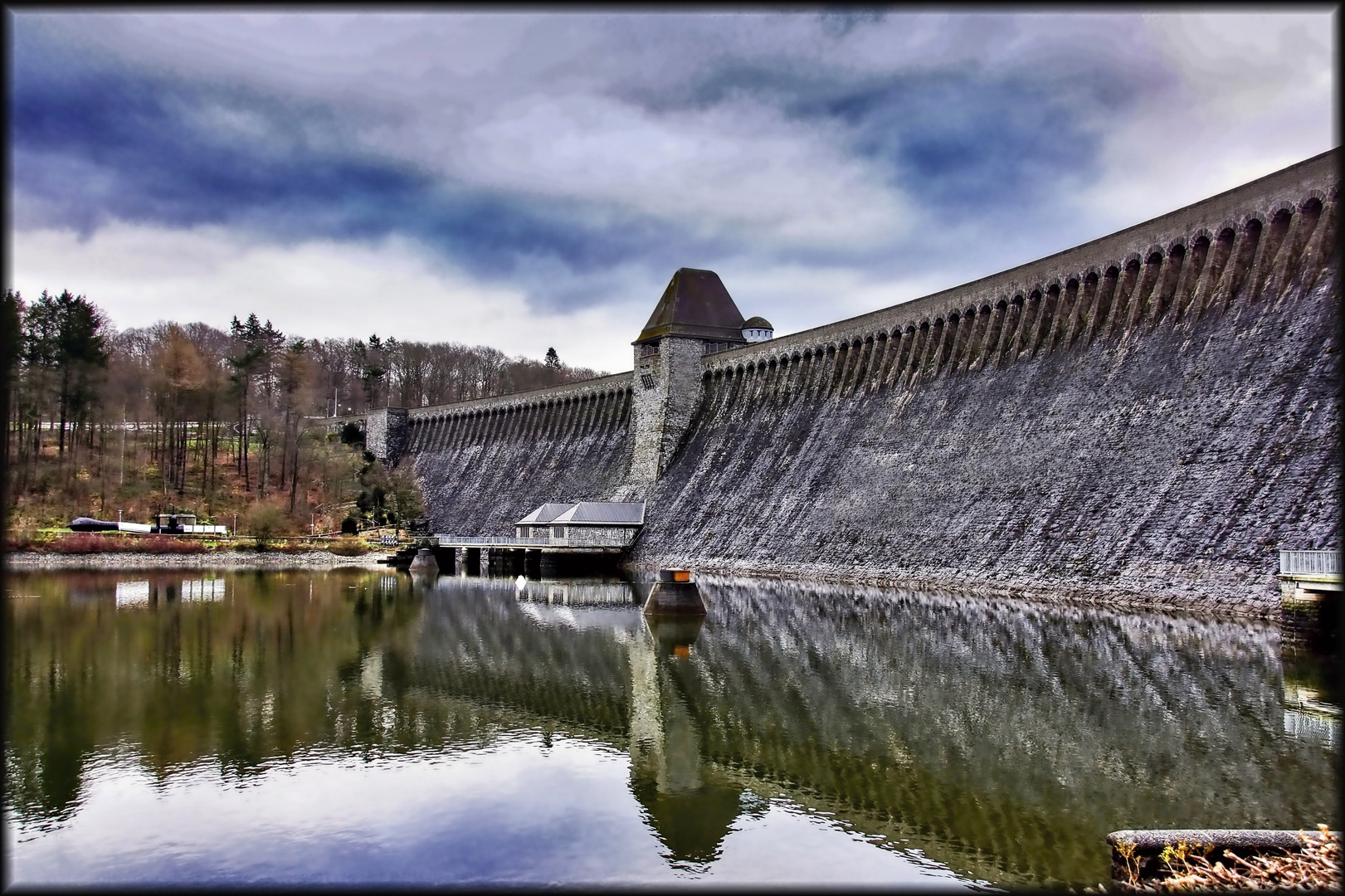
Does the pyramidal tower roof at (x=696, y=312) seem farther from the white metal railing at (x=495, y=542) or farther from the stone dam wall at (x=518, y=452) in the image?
the white metal railing at (x=495, y=542)

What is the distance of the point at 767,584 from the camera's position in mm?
38281

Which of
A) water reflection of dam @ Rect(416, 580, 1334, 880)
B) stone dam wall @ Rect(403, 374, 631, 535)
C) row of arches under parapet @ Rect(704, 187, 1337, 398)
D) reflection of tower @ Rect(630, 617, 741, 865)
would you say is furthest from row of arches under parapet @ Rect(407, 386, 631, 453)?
reflection of tower @ Rect(630, 617, 741, 865)

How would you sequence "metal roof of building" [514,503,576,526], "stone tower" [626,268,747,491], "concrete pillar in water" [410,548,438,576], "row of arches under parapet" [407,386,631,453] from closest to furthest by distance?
"concrete pillar in water" [410,548,438,576]
"metal roof of building" [514,503,576,526]
"stone tower" [626,268,747,491]
"row of arches under parapet" [407,386,631,453]

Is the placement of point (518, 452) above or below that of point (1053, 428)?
above

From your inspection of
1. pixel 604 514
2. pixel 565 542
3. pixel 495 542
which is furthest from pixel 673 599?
pixel 495 542

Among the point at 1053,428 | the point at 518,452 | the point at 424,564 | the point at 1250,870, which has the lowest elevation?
the point at 424,564

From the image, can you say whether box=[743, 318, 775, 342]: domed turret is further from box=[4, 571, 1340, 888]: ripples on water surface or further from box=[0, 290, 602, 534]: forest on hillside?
box=[4, 571, 1340, 888]: ripples on water surface

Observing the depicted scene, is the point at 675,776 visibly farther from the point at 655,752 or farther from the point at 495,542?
the point at 495,542

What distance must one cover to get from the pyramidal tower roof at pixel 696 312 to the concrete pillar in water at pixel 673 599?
1442 inches

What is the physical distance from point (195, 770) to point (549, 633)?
1318cm

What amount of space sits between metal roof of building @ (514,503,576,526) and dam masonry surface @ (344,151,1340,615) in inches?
165

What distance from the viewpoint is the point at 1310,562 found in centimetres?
1884

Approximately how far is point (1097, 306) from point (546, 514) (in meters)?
31.8

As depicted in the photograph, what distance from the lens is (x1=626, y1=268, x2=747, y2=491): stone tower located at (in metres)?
61.5
